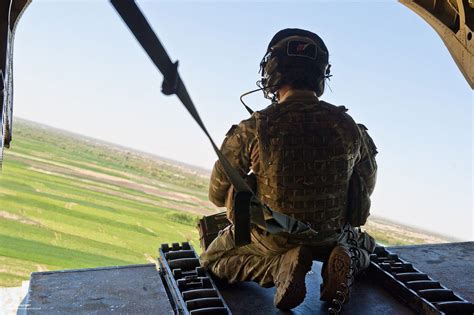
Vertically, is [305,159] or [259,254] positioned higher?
[305,159]

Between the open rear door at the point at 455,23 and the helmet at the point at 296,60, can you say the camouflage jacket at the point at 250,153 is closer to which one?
the helmet at the point at 296,60

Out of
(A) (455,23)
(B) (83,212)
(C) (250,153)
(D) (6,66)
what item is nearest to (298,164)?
(C) (250,153)

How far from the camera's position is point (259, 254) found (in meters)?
4.32

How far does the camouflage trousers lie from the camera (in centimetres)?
415

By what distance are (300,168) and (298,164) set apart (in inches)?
1.2

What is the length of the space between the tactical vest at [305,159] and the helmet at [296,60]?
0.18 m

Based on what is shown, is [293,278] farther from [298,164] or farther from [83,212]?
[83,212]

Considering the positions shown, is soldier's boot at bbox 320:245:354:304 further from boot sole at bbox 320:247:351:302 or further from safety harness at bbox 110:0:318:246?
safety harness at bbox 110:0:318:246

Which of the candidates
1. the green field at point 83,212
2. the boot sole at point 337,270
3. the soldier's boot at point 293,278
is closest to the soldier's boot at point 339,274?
the boot sole at point 337,270

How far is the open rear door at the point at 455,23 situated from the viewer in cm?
447

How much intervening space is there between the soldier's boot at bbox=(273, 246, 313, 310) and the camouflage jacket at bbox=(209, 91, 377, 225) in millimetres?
351

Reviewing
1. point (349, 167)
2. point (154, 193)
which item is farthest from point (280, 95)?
point (154, 193)

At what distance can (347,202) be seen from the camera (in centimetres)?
423

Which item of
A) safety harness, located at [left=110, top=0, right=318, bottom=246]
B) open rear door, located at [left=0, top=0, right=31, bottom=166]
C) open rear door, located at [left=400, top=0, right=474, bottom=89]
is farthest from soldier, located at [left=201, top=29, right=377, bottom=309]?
open rear door, located at [left=0, top=0, right=31, bottom=166]
